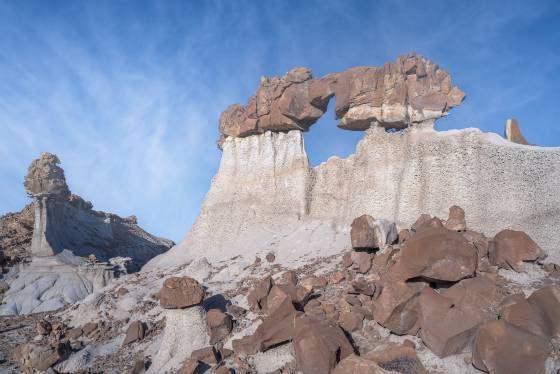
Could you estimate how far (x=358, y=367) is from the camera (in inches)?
229

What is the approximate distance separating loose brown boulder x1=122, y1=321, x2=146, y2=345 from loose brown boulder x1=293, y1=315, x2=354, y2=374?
5.35 meters

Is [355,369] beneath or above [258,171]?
beneath

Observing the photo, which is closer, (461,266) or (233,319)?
(461,266)

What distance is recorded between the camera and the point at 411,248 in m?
7.77

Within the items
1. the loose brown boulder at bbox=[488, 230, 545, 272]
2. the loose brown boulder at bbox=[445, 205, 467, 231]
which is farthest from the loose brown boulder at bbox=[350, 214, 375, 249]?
the loose brown boulder at bbox=[488, 230, 545, 272]

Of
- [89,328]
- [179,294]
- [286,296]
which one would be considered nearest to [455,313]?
[286,296]

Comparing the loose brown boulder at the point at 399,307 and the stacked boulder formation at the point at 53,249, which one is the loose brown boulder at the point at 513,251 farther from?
the stacked boulder formation at the point at 53,249

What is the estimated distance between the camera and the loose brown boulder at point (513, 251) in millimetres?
8275

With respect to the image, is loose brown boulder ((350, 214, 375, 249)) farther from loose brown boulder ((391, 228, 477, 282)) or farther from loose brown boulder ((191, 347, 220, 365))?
loose brown boulder ((191, 347, 220, 365))

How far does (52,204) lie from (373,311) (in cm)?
2134

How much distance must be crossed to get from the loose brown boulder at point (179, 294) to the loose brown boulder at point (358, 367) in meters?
4.42

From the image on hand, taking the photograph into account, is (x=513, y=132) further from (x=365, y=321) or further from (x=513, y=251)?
(x=365, y=321)

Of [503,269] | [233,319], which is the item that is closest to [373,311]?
[503,269]

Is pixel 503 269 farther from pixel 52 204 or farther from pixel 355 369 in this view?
pixel 52 204
